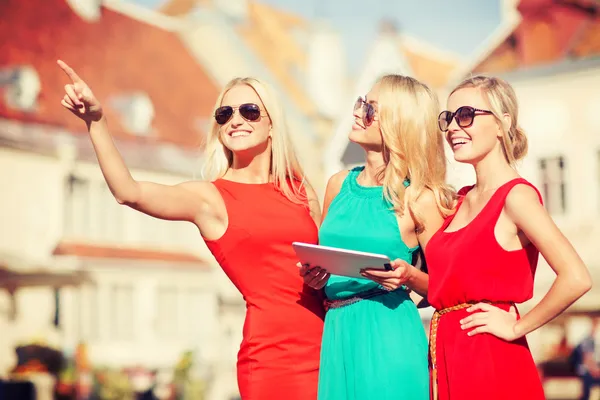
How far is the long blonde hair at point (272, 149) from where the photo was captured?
417 cm

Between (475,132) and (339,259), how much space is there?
0.68 meters

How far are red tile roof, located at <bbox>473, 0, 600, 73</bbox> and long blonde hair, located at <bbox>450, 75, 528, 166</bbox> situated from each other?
8616mm

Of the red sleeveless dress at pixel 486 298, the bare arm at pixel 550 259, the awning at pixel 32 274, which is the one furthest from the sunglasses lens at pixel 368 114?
the awning at pixel 32 274

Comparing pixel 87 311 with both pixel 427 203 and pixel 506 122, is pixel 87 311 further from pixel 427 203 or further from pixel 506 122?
pixel 506 122

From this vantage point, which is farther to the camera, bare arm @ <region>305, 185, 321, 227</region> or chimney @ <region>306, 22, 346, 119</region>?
chimney @ <region>306, 22, 346, 119</region>

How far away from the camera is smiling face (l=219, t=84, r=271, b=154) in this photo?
411 cm

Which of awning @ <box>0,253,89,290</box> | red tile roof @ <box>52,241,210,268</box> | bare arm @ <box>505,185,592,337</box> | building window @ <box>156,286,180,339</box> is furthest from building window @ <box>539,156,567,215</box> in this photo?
bare arm @ <box>505,185,592,337</box>

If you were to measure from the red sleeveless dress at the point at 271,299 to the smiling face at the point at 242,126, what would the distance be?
22cm

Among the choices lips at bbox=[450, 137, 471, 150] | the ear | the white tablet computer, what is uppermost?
the ear

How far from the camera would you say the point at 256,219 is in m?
3.95

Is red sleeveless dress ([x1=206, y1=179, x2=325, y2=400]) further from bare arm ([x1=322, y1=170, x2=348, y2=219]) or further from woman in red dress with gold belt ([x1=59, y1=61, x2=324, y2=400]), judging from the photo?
bare arm ([x1=322, y1=170, x2=348, y2=219])

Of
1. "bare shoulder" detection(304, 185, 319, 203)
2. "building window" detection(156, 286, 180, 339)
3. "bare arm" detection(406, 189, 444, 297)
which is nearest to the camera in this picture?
"bare arm" detection(406, 189, 444, 297)

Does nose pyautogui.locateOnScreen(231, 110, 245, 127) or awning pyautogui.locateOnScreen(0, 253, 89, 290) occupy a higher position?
nose pyautogui.locateOnScreen(231, 110, 245, 127)

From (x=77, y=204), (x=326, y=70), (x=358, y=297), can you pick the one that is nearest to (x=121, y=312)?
(x=77, y=204)
